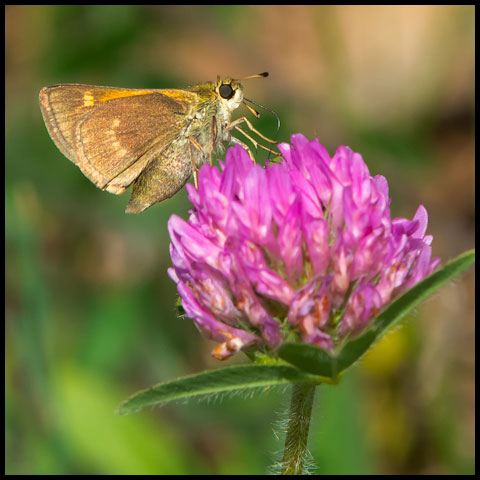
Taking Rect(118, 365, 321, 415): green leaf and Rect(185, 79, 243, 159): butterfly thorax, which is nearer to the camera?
Rect(118, 365, 321, 415): green leaf

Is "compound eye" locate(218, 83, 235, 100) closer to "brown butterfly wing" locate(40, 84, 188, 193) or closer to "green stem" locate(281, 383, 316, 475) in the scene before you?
"brown butterfly wing" locate(40, 84, 188, 193)

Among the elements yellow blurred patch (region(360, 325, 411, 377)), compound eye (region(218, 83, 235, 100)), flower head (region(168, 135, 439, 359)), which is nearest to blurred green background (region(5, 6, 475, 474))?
yellow blurred patch (region(360, 325, 411, 377))

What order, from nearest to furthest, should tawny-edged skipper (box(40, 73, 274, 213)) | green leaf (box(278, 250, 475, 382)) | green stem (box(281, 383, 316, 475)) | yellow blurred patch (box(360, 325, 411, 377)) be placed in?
1. green leaf (box(278, 250, 475, 382))
2. green stem (box(281, 383, 316, 475))
3. tawny-edged skipper (box(40, 73, 274, 213))
4. yellow blurred patch (box(360, 325, 411, 377))

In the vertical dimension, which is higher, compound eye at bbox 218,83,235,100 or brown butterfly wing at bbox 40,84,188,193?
compound eye at bbox 218,83,235,100

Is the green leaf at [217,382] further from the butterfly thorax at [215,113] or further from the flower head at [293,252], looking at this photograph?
the butterfly thorax at [215,113]

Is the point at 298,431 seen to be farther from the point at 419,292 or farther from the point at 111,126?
the point at 111,126

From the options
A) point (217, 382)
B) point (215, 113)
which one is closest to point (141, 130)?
point (215, 113)
